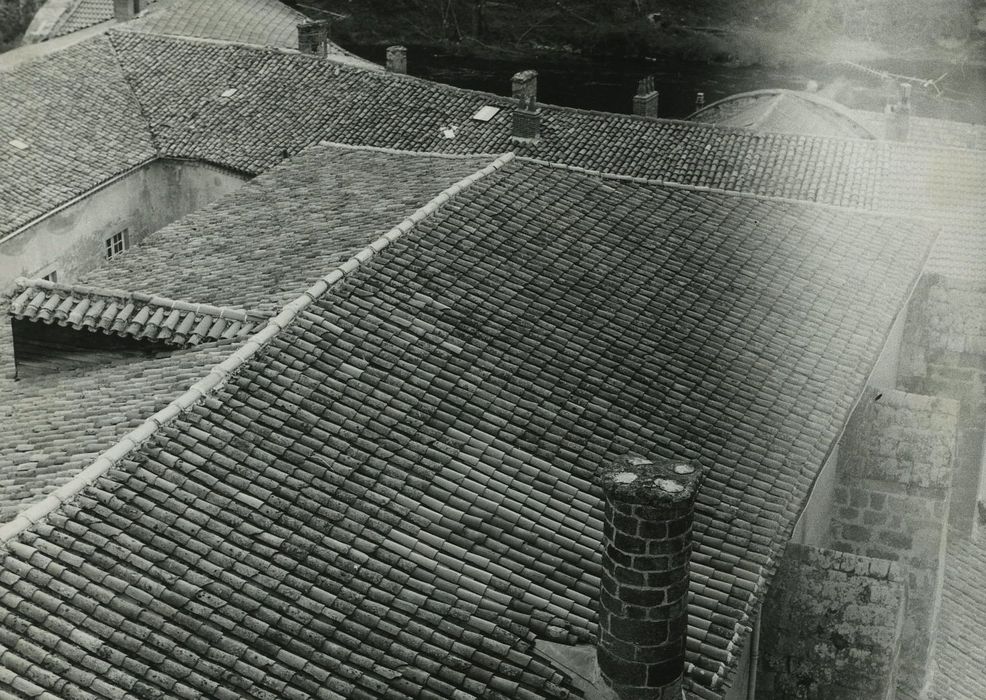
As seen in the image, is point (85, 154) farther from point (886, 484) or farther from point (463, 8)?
point (463, 8)

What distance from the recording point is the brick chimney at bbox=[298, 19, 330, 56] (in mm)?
32938

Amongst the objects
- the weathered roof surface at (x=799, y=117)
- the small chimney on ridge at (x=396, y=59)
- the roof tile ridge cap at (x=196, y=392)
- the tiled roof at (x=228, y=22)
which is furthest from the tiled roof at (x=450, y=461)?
the tiled roof at (x=228, y=22)

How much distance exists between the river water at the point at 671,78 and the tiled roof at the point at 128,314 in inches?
1228

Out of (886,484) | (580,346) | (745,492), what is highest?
(580,346)

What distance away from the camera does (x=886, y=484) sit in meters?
14.4

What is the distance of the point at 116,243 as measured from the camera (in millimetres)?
25859

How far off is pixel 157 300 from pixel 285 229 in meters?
2.98

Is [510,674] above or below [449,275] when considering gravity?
below

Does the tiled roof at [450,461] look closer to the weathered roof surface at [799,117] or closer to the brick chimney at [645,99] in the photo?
the weathered roof surface at [799,117]

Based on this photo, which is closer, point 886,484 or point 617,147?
point 886,484

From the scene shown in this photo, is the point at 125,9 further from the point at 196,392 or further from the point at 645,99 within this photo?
the point at 196,392

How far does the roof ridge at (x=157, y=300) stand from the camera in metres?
11.6

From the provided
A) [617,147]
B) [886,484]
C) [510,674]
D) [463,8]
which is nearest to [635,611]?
[510,674]

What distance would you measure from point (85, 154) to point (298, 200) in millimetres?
11097
